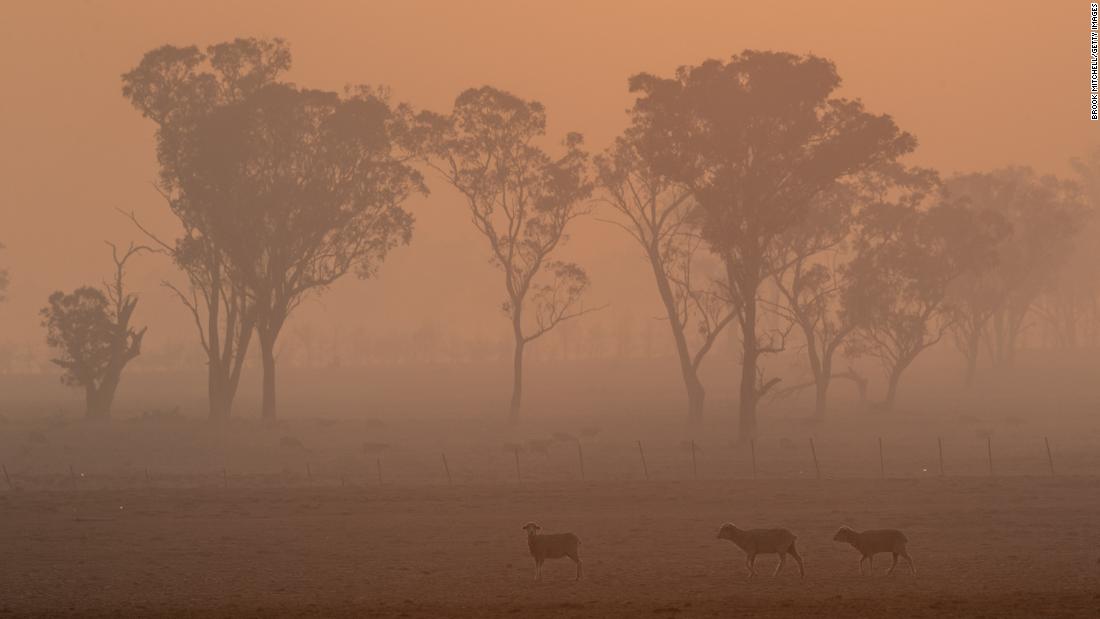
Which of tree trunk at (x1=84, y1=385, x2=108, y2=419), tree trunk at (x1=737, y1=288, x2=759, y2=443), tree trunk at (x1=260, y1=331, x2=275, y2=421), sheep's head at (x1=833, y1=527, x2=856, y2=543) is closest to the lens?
sheep's head at (x1=833, y1=527, x2=856, y2=543)

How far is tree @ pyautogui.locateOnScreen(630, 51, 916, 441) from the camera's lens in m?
61.7

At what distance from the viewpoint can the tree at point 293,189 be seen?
243 ft

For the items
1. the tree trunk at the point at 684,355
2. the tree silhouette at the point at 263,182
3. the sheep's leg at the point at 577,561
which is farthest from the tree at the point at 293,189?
the sheep's leg at the point at 577,561

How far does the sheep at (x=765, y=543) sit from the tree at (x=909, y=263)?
53.0 metres

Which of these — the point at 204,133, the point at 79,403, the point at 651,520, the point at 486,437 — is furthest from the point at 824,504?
the point at 79,403

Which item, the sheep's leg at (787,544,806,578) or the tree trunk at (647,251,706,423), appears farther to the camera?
the tree trunk at (647,251,706,423)

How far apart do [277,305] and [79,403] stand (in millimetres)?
30248

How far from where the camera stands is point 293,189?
249 ft

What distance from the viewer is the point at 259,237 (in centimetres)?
7456

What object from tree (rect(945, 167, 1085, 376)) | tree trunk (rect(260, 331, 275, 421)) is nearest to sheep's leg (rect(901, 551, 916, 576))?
tree trunk (rect(260, 331, 275, 421))

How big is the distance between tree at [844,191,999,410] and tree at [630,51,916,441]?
48.3 feet

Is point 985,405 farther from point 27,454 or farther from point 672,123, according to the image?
point 27,454

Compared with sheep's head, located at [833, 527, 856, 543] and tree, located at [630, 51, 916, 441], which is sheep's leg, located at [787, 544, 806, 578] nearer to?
sheep's head, located at [833, 527, 856, 543]

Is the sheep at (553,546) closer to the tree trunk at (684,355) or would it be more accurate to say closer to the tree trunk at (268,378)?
the tree trunk at (684,355)
